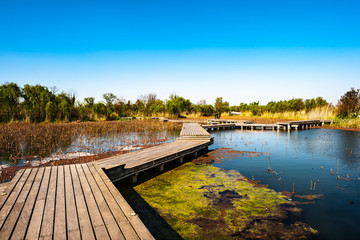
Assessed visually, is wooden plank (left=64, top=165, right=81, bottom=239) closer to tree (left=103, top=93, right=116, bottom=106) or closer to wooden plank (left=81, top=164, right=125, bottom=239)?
wooden plank (left=81, top=164, right=125, bottom=239)

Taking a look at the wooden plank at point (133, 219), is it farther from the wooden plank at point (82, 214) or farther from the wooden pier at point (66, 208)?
the wooden plank at point (82, 214)

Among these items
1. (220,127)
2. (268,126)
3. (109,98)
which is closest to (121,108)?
(109,98)

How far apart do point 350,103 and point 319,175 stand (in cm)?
2167

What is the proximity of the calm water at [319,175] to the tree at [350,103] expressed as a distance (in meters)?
14.2

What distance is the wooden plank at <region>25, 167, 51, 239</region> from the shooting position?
7.64 ft

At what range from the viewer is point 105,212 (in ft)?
9.30

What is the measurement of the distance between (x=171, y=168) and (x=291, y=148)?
6.91 metres

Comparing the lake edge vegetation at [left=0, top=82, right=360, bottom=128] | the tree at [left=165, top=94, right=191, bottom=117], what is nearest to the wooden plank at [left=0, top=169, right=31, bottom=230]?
the lake edge vegetation at [left=0, top=82, right=360, bottom=128]

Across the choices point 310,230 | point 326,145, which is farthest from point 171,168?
point 326,145

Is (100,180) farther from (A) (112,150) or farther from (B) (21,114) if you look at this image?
(B) (21,114)

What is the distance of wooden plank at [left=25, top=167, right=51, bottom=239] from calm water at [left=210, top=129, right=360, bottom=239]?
4.26 m

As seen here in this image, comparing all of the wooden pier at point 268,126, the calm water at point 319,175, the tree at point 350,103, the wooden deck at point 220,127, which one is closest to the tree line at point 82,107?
the tree at point 350,103

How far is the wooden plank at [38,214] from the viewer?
233cm

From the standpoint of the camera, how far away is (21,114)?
70.0 feet
